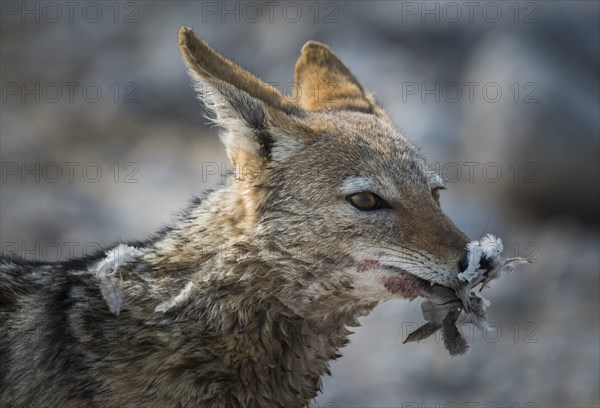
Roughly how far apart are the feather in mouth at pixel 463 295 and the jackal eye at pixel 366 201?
0.43 meters

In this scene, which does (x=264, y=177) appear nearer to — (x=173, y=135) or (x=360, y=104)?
(x=360, y=104)

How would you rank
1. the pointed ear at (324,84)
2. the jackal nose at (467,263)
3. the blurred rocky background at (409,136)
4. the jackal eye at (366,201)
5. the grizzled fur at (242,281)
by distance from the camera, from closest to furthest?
the jackal nose at (467,263), the grizzled fur at (242,281), the jackal eye at (366,201), the pointed ear at (324,84), the blurred rocky background at (409,136)

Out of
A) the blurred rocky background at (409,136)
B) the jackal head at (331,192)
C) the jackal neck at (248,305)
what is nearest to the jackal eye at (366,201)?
the jackal head at (331,192)

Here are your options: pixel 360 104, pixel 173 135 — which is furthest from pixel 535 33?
pixel 360 104

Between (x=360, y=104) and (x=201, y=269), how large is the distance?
5.85ft

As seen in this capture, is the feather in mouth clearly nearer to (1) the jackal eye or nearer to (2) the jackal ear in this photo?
(1) the jackal eye

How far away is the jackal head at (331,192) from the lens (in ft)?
16.7

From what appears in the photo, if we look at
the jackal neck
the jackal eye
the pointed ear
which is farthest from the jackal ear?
the pointed ear

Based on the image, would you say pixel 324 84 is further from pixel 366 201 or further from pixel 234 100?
pixel 366 201

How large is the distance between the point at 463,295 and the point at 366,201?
2.42 feet

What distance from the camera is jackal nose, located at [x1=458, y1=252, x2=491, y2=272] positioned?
492 centimetres

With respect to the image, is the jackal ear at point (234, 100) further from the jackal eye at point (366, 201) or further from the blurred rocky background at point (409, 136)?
the blurred rocky background at point (409, 136)

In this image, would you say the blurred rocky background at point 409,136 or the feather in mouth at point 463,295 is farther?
the blurred rocky background at point 409,136

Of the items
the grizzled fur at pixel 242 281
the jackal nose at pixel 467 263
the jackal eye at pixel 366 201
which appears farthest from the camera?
the jackal eye at pixel 366 201
